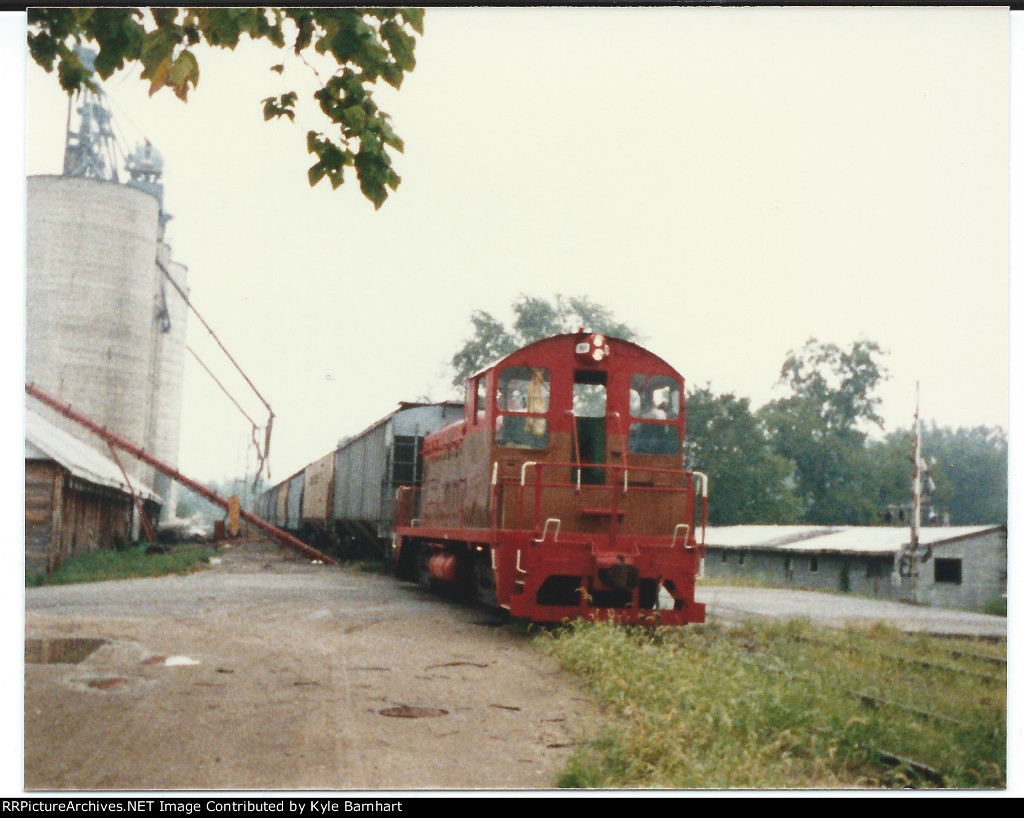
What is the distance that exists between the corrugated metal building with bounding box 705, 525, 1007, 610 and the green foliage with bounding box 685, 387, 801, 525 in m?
4.75

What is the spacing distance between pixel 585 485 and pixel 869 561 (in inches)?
756

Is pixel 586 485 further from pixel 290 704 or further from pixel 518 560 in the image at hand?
pixel 290 704

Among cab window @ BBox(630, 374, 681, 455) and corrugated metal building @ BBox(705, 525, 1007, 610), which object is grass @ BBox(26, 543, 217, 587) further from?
corrugated metal building @ BBox(705, 525, 1007, 610)

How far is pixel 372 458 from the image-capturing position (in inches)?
807

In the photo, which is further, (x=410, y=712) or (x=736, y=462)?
(x=736, y=462)

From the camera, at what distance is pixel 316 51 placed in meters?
6.15

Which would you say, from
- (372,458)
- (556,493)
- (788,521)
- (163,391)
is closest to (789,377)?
(788,521)

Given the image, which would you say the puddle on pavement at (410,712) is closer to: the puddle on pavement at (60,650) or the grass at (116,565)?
the puddle on pavement at (60,650)

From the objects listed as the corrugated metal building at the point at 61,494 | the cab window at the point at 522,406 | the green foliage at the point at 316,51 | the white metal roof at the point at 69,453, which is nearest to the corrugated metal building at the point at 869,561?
the cab window at the point at 522,406

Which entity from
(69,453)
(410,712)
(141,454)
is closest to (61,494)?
(69,453)

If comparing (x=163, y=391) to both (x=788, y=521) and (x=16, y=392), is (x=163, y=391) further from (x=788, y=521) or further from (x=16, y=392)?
(x=788, y=521)

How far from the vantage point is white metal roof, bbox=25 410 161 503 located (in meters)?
13.4

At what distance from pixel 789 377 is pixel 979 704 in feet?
122

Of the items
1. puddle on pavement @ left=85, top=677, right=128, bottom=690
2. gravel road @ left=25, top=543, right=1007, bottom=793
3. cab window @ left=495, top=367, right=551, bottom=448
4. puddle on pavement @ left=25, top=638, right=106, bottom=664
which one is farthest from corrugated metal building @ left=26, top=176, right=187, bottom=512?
cab window @ left=495, top=367, right=551, bottom=448
